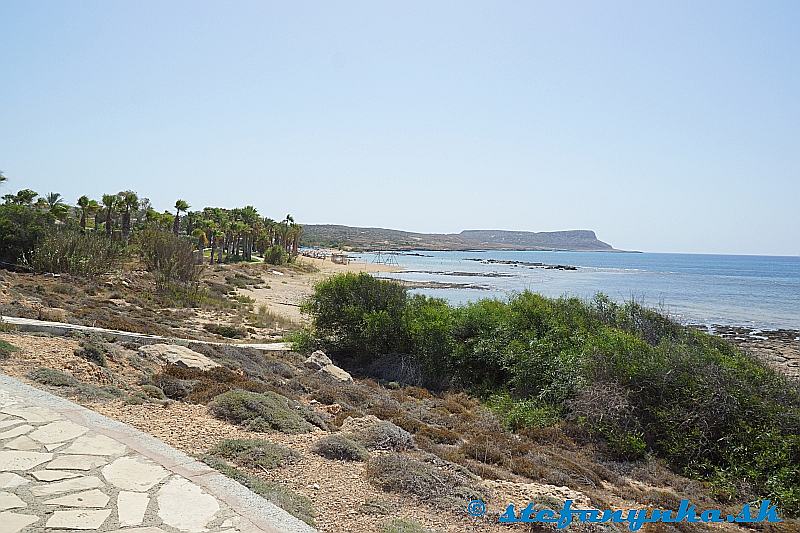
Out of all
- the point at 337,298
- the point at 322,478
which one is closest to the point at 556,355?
the point at 337,298

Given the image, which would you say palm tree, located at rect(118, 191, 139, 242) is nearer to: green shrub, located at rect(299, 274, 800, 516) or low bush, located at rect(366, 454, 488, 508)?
green shrub, located at rect(299, 274, 800, 516)

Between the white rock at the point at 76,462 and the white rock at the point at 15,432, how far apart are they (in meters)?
0.80

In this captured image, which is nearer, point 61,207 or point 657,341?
point 657,341

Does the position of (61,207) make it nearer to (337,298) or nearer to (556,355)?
(337,298)

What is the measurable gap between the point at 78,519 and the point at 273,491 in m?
1.52

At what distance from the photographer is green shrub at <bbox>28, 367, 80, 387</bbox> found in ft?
25.8

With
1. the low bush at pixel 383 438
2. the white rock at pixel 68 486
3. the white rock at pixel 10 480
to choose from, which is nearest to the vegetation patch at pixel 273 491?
the white rock at pixel 68 486

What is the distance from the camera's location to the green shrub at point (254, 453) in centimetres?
596

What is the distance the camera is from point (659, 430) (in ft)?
33.7

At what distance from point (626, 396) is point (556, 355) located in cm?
257

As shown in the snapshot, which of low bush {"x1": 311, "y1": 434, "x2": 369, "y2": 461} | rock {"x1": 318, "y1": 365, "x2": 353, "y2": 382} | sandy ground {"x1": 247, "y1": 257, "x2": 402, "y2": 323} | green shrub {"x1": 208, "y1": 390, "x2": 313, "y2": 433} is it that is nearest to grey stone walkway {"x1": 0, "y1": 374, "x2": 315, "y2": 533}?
green shrub {"x1": 208, "y1": 390, "x2": 313, "y2": 433}

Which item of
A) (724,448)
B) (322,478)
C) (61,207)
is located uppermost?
(61,207)

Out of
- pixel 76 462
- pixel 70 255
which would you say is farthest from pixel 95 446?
pixel 70 255

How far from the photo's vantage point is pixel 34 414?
6.39 m
